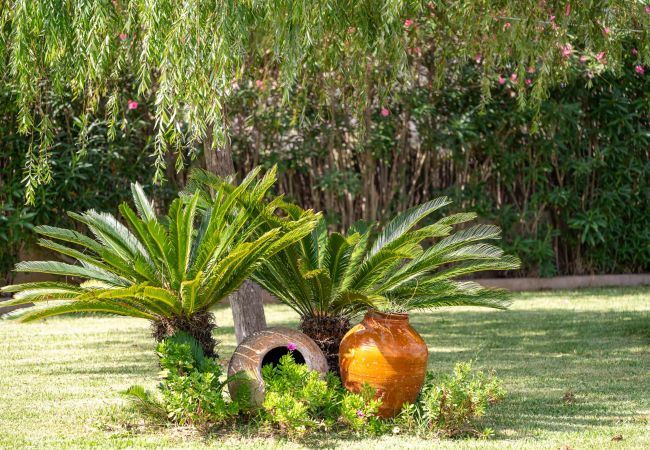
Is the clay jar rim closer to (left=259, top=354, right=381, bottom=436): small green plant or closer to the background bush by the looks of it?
(left=259, top=354, right=381, bottom=436): small green plant

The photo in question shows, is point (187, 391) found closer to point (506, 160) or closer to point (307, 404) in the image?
point (307, 404)

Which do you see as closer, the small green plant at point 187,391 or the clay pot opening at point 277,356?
the small green plant at point 187,391

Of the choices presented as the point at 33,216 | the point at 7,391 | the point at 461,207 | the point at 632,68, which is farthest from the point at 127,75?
the point at 632,68

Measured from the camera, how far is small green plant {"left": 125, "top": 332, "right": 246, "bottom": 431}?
535 centimetres

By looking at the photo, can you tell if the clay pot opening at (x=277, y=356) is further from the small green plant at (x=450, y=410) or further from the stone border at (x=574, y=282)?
the stone border at (x=574, y=282)

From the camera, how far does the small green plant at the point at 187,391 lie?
5352 millimetres

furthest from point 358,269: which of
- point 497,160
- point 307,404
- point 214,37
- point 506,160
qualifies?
point 497,160

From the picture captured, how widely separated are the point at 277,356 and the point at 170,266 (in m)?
0.90

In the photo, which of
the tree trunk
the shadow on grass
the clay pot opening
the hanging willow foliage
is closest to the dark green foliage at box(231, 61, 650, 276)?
the shadow on grass

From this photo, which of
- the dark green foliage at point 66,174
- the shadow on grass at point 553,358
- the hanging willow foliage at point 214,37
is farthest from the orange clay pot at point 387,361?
the dark green foliage at point 66,174

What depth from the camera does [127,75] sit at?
11.0 meters

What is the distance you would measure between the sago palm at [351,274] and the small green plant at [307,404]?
555 mm

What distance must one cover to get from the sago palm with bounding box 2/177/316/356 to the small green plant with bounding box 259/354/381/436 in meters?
0.56

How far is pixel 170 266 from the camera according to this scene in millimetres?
5621
